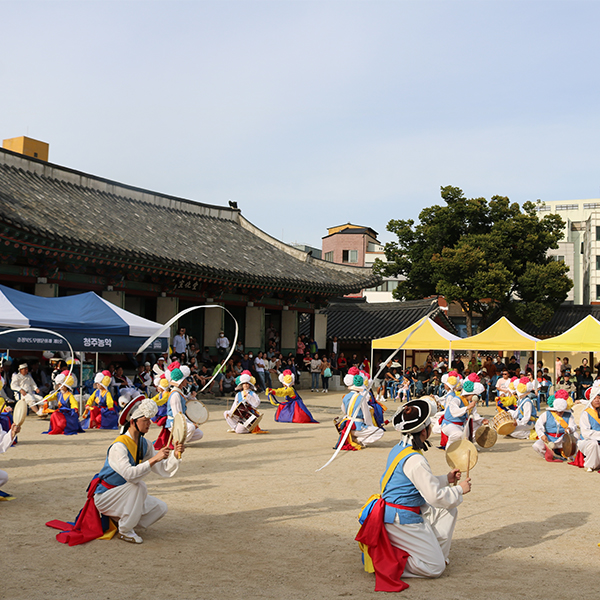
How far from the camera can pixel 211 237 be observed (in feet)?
78.9

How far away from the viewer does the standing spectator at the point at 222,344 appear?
20781 mm

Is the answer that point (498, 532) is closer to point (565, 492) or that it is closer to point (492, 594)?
point (492, 594)

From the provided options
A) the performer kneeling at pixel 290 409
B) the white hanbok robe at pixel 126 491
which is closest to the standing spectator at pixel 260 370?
the performer kneeling at pixel 290 409

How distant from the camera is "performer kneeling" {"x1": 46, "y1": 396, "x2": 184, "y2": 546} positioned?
201 inches

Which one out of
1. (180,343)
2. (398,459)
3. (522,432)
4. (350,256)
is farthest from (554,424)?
(350,256)

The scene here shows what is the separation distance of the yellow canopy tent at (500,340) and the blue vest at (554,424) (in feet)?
27.0

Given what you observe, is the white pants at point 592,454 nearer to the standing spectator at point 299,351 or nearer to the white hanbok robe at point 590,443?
the white hanbok robe at point 590,443

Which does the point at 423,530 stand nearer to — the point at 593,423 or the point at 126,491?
the point at 126,491

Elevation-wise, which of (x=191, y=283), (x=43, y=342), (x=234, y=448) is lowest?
(x=234, y=448)

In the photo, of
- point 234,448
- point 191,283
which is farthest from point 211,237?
point 234,448

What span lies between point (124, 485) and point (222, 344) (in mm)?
15717

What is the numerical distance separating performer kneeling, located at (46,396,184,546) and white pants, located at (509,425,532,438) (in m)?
8.73

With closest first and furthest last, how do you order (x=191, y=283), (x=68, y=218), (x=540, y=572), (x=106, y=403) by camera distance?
1. (x=540, y=572)
2. (x=106, y=403)
3. (x=68, y=218)
4. (x=191, y=283)

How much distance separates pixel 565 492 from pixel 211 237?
60.6 feet
